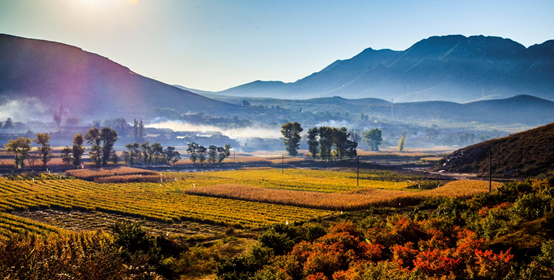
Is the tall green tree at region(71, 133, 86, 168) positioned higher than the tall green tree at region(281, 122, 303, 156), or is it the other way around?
the tall green tree at region(281, 122, 303, 156)

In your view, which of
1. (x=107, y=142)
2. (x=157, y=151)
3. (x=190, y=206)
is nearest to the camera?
(x=190, y=206)

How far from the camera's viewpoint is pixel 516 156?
288 feet

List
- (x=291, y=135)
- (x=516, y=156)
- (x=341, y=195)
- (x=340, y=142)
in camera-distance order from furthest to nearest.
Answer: (x=291, y=135) < (x=340, y=142) < (x=516, y=156) < (x=341, y=195)

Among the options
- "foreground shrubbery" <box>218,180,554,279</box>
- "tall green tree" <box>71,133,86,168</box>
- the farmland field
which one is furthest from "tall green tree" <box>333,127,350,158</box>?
"foreground shrubbery" <box>218,180,554,279</box>

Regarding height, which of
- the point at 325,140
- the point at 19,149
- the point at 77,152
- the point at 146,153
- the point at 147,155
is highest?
the point at 325,140

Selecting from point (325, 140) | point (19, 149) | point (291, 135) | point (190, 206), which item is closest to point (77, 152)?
point (19, 149)

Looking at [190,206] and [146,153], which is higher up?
[146,153]

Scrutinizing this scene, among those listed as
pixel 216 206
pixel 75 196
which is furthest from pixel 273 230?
pixel 75 196

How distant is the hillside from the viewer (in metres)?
80.7

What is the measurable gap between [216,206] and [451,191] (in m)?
34.8

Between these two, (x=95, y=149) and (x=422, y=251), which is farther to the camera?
(x=95, y=149)

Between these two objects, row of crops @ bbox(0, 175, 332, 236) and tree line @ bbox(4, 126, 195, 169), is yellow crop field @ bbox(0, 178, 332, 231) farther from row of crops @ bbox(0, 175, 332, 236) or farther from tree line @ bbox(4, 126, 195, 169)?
tree line @ bbox(4, 126, 195, 169)

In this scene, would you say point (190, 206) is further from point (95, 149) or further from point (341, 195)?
point (95, 149)

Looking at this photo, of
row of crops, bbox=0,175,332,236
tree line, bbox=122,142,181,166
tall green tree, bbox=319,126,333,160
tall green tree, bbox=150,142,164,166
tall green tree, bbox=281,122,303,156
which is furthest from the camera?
tall green tree, bbox=281,122,303,156
